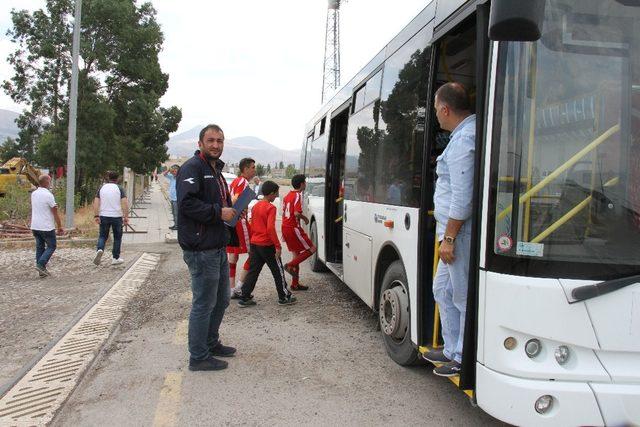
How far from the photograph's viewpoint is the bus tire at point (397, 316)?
429 centimetres

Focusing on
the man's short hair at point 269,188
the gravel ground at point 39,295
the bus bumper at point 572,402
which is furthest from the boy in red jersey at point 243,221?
the bus bumper at point 572,402

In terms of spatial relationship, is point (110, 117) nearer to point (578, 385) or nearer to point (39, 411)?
point (39, 411)

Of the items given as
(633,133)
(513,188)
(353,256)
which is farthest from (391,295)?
(633,133)

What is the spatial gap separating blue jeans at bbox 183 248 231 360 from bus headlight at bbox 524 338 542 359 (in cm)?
251

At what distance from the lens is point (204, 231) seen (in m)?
4.17

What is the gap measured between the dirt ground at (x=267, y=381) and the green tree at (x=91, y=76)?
59.3 ft

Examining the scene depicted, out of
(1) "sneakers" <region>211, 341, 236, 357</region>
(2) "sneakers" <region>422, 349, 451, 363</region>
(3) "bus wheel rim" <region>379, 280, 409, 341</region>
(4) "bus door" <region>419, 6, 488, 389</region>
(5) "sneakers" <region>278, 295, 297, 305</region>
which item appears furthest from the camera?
(5) "sneakers" <region>278, 295, 297, 305</region>

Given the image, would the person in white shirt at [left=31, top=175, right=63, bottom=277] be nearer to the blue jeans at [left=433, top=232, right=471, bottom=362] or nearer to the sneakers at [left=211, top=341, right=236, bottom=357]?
the sneakers at [left=211, top=341, right=236, bottom=357]

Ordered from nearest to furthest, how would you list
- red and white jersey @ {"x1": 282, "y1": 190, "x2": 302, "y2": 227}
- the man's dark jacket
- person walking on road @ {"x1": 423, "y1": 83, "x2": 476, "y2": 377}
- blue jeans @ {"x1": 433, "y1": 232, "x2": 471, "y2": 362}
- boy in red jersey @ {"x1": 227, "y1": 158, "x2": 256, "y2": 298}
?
person walking on road @ {"x1": 423, "y1": 83, "x2": 476, "y2": 377} < blue jeans @ {"x1": 433, "y1": 232, "x2": 471, "y2": 362} < the man's dark jacket < boy in red jersey @ {"x1": 227, "y1": 158, "x2": 256, "y2": 298} < red and white jersey @ {"x1": 282, "y1": 190, "x2": 302, "y2": 227}

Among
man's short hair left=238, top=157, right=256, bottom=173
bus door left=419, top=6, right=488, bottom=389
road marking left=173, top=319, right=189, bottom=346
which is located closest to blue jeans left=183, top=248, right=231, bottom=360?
road marking left=173, top=319, right=189, bottom=346

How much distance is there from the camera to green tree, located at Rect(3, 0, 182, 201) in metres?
21.8

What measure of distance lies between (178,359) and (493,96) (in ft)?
11.7

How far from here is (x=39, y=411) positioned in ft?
12.1

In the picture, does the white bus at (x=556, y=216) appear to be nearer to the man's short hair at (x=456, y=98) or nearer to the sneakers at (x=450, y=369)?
the sneakers at (x=450, y=369)
